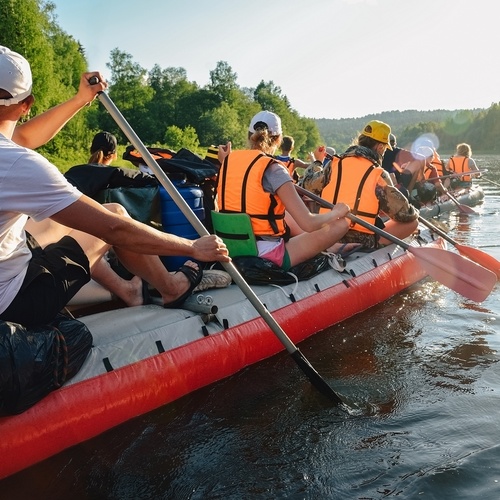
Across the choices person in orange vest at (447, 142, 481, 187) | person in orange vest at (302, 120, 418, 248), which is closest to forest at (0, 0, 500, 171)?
person in orange vest at (447, 142, 481, 187)

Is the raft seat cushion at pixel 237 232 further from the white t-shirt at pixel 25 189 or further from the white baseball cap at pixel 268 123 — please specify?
the white t-shirt at pixel 25 189

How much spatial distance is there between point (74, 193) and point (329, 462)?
1821 mm

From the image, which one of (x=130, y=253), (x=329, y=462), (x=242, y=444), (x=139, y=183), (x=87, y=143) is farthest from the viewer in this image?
(x=87, y=143)

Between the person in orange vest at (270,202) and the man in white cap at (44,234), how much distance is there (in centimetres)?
129

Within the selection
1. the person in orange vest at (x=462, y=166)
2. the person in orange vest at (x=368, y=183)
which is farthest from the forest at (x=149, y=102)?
the person in orange vest at (x=368, y=183)

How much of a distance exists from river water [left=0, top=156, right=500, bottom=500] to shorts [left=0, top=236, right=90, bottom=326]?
76 cm

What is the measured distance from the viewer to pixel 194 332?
3.70m

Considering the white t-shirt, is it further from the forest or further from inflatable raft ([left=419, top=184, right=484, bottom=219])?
the forest

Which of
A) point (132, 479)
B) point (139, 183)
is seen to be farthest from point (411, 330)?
point (132, 479)

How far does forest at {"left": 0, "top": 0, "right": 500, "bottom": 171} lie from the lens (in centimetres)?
2812

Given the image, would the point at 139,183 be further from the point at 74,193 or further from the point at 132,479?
the point at 132,479

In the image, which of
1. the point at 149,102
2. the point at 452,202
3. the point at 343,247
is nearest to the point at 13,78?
the point at 343,247

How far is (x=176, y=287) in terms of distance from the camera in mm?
3803

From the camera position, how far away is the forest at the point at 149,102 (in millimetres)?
28125
